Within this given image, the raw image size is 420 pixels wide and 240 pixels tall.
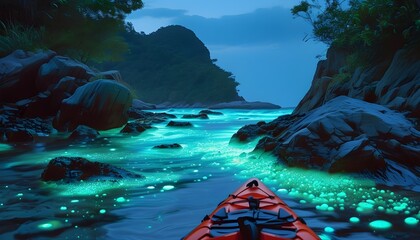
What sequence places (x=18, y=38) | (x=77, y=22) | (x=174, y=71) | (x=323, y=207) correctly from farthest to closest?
(x=174, y=71), (x=77, y=22), (x=18, y=38), (x=323, y=207)

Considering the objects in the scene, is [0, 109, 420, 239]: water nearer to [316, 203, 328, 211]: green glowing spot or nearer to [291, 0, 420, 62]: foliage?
[316, 203, 328, 211]: green glowing spot

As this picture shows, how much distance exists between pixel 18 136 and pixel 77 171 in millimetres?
7542

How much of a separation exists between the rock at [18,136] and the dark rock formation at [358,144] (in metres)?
8.83

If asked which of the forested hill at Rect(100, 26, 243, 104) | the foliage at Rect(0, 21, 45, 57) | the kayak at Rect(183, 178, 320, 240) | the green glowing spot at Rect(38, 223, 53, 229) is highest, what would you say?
the forested hill at Rect(100, 26, 243, 104)

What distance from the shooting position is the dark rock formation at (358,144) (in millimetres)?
6723

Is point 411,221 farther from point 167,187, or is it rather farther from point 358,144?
point 167,187

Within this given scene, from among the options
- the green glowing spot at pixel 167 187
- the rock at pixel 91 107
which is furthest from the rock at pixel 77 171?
the rock at pixel 91 107

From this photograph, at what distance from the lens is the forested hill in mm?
82500

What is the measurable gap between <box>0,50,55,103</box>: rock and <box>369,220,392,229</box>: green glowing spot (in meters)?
16.8

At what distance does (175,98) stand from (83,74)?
207 feet

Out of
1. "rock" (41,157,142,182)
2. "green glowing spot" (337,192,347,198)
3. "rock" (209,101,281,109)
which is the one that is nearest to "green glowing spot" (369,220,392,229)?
"green glowing spot" (337,192,347,198)

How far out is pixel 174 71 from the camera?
89.5 m

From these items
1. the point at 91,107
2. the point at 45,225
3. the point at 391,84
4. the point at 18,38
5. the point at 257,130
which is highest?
the point at 18,38

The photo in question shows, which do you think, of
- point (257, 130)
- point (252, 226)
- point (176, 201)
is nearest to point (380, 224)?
point (252, 226)
